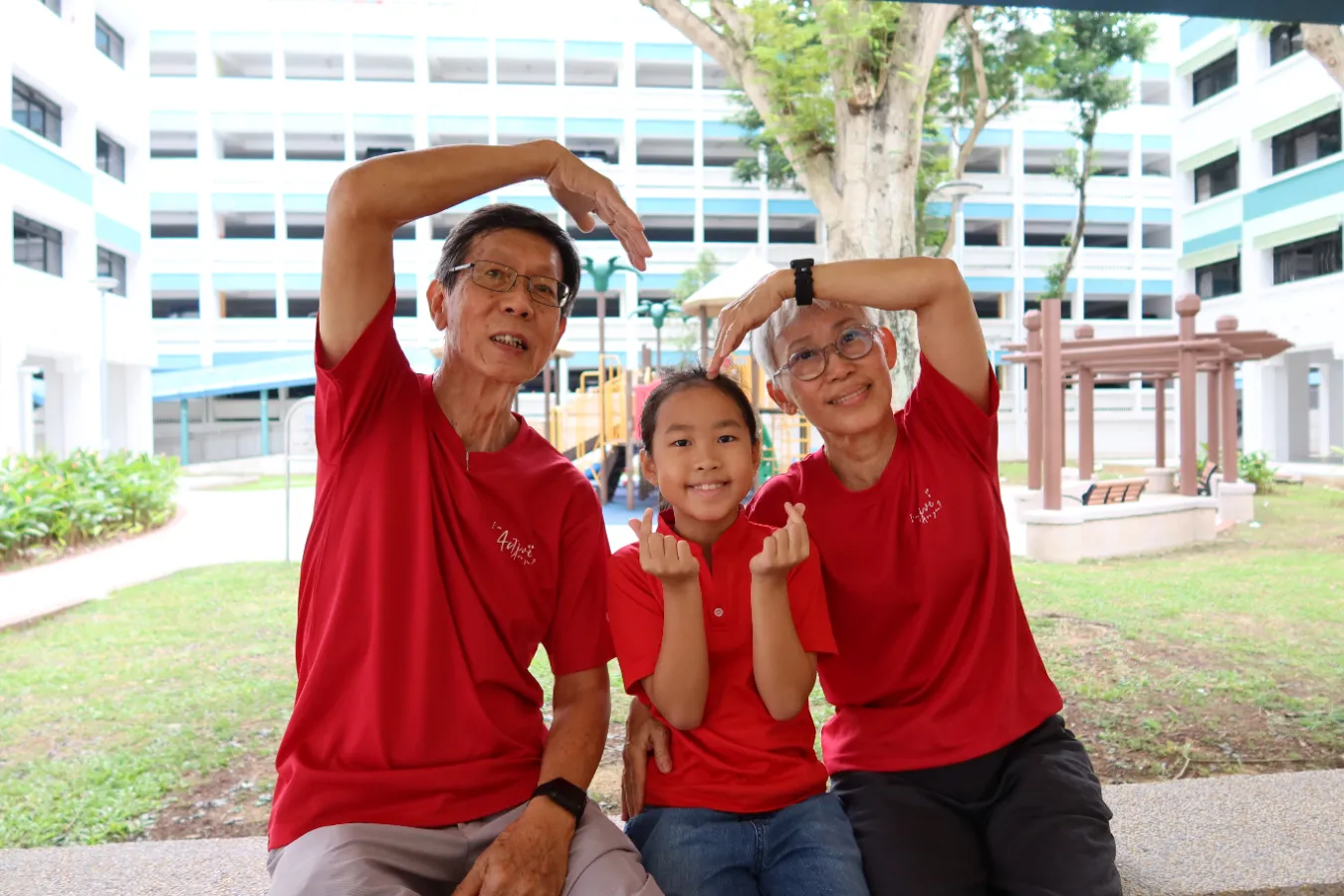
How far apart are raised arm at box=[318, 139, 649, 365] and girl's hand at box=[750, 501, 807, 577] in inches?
34.7

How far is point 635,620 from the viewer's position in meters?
2.14

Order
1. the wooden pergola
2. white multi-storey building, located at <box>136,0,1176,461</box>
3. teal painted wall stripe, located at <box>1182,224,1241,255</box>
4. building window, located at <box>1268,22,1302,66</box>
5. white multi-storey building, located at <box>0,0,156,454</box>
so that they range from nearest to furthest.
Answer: the wooden pergola, white multi-storey building, located at <box>0,0,156,454</box>, building window, located at <box>1268,22,1302,66</box>, teal painted wall stripe, located at <box>1182,224,1241,255</box>, white multi-storey building, located at <box>136,0,1176,461</box>

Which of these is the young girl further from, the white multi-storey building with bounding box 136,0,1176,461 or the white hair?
the white multi-storey building with bounding box 136,0,1176,461

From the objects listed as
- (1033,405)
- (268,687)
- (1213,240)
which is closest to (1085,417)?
(1033,405)

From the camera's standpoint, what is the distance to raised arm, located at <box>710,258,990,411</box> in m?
2.26

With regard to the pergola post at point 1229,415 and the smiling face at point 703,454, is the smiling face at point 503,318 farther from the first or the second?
the pergola post at point 1229,415

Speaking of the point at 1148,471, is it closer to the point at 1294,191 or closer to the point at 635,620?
the point at 1294,191

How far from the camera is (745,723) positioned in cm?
212

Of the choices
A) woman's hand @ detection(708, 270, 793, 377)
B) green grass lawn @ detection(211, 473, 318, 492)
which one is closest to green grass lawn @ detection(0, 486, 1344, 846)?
woman's hand @ detection(708, 270, 793, 377)

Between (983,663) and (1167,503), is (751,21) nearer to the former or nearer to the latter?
(983,663)

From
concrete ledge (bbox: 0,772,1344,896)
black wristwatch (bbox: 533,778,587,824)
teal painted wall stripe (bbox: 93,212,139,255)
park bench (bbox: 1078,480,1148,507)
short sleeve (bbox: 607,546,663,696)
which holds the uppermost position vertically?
teal painted wall stripe (bbox: 93,212,139,255)

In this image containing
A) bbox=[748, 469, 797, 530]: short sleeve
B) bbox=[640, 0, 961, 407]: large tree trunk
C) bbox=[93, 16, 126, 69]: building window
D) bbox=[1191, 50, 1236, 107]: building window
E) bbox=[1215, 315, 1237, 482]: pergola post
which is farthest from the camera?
bbox=[1191, 50, 1236, 107]: building window

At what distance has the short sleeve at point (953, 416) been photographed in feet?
7.82

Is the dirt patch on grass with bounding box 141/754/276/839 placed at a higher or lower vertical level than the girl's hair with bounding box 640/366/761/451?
lower
